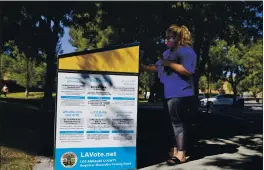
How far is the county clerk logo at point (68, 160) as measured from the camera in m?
3.52

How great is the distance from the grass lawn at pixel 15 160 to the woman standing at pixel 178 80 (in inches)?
77.6

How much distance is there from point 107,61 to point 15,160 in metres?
2.09

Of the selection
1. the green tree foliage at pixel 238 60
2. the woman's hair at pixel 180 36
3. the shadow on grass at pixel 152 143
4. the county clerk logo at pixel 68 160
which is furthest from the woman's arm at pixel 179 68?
the green tree foliage at pixel 238 60

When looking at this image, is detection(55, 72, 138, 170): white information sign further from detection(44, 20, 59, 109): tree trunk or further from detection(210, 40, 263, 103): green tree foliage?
detection(210, 40, 263, 103): green tree foliage

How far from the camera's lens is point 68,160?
354cm

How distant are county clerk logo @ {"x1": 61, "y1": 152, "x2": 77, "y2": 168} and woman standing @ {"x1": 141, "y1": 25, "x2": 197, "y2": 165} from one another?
1.35 m

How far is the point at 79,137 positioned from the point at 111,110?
0.47m

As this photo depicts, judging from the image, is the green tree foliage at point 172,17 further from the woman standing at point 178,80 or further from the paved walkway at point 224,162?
the woman standing at point 178,80

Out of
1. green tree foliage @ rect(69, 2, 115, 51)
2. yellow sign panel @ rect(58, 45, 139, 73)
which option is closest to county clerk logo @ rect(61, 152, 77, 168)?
yellow sign panel @ rect(58, 45, 139, 73)

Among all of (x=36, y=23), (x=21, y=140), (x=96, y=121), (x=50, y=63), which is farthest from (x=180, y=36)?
(x=50, y=63)

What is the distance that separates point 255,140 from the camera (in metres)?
6.45

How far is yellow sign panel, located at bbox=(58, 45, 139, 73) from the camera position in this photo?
3459 millimetres

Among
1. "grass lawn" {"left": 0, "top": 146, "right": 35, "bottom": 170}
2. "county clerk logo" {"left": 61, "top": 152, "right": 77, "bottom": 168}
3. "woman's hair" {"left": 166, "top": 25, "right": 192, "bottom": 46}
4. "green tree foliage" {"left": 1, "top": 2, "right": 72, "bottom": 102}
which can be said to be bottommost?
"grass lawn" {"left": 0, "top": 146, "right": 35, "bottom": 170}

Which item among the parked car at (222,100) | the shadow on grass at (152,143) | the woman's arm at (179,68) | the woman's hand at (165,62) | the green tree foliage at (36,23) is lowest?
the shadow on grass at (152,143)
